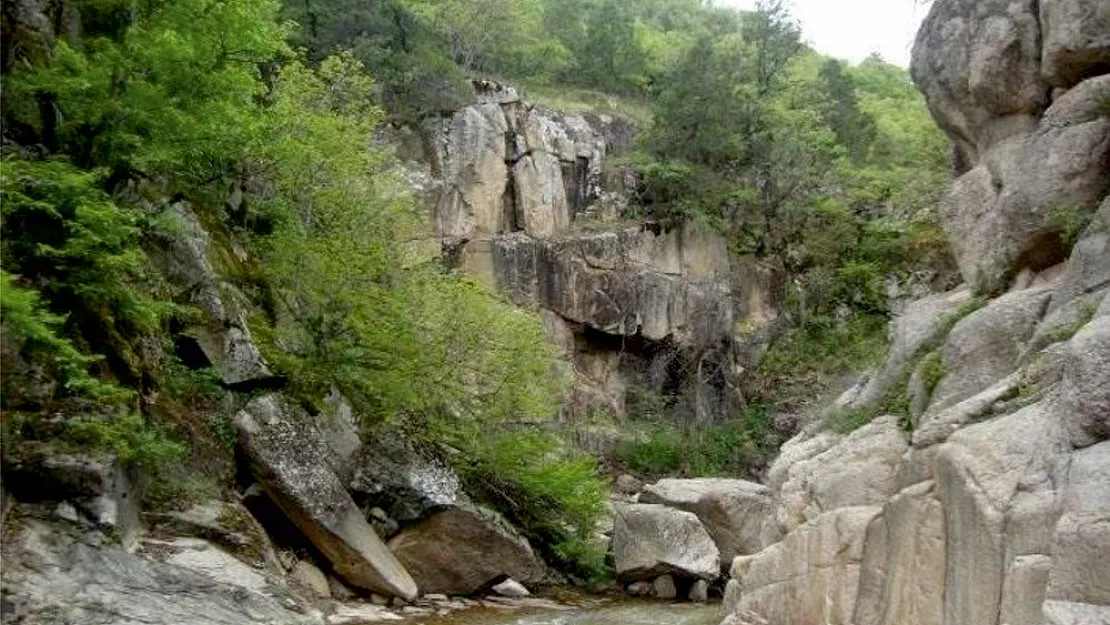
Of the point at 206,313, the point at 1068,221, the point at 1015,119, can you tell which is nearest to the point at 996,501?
the point at 1068,221

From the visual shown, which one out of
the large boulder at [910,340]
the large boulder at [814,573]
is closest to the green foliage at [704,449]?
the large boulder at [910,340]

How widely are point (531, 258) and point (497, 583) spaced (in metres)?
21.5

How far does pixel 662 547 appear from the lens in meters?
24.9

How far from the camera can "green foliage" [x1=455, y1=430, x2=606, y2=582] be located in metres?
24.6

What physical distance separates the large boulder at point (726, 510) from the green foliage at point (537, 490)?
2.77 metres

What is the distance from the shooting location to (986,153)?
62.6 ft

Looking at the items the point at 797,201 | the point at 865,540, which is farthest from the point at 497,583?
the point at 797,201

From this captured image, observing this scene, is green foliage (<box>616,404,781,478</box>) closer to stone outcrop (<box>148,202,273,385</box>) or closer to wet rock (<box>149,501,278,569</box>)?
stone outcrop (<box>148,202,273,385</box>)

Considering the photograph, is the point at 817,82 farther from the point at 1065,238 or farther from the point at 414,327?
the point at 1065,238

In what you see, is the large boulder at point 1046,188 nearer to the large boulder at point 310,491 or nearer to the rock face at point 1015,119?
the rock face at point 1015,119

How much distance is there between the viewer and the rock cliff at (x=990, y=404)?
31.3ft

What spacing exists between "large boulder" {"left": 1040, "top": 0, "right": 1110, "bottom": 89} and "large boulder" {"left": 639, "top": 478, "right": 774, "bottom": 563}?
1372 centimetres

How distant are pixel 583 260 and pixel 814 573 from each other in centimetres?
2976

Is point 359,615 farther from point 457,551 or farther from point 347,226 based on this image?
point 347,226
